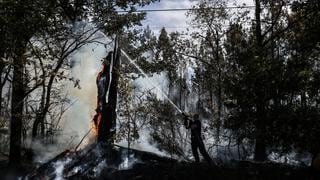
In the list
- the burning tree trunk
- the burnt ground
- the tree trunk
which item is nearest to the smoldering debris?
the burnt ground

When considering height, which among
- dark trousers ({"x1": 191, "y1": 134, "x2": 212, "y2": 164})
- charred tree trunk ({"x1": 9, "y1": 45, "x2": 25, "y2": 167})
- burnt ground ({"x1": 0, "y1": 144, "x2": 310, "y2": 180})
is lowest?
burnt ground ({"x1": 0, "y1": 144, "x2": 310, "y2": 180})

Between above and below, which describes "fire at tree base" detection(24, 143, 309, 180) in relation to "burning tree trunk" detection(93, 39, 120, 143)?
below

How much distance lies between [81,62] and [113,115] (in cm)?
720

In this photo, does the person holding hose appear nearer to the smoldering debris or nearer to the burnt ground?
the burnt ground

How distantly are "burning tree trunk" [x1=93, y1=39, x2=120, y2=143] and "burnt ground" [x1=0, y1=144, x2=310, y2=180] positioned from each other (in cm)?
128

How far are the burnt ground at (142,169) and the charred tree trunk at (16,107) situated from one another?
133 inches

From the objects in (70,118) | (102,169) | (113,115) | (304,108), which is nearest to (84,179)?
(102,169)

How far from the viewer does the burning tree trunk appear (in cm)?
1853

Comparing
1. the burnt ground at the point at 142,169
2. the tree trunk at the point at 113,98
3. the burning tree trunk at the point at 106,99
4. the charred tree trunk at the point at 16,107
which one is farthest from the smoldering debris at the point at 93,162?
the charred tree trunk at the point at 16,107

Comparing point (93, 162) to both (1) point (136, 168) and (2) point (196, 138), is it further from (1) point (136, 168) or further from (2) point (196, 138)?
(2) point (196, 138)

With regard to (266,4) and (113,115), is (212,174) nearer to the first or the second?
→ (113,115)

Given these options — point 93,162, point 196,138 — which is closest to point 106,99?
point 93,162

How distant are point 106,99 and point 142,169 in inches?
156

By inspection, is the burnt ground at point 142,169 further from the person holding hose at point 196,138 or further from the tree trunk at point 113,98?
the tree trunk at point 113,98
